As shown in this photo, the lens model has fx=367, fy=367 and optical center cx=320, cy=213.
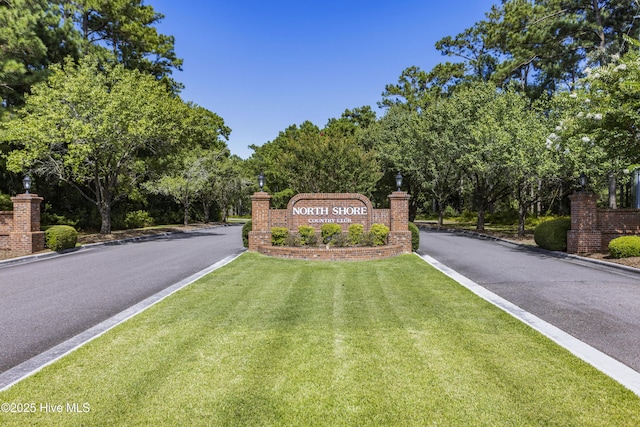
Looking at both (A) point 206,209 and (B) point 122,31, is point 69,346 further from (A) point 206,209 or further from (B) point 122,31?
(A) point 206,209

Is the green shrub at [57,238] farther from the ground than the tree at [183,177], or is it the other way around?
the tree at [183,177]

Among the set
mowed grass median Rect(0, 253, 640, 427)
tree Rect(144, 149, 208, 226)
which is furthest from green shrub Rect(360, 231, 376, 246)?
tree Rect(144, 149, 208, 226)

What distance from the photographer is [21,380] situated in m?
4.05

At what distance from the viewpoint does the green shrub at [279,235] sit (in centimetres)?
1512

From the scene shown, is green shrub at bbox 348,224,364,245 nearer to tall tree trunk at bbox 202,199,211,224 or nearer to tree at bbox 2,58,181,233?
tree at bbox 2,58,181,233

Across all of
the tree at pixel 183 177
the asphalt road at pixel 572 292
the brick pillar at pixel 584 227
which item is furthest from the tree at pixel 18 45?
the brick pillar at pixel 584 227

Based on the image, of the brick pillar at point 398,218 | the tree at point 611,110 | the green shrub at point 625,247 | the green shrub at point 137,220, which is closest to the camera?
the tree at point 611,110

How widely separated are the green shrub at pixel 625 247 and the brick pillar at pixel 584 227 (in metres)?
2.06

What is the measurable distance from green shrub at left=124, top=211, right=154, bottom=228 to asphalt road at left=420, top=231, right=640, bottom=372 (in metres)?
27.4

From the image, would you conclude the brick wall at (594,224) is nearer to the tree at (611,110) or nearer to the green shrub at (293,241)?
the tree at (611,110)

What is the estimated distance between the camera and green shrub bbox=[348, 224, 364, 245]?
15.0 metres

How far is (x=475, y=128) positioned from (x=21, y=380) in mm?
25280

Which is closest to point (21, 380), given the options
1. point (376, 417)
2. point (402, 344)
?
point (376, 417)

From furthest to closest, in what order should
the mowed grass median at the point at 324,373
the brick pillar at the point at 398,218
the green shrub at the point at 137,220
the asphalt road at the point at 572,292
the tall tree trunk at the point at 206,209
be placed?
the tall tree trunk at the point at 206,209 < the green shrub at the point at 137,220 < the brick pillar at the point at 398,218 < the asphalt road at the point at 572,292 < the mowed grass median at the point at 324,373
